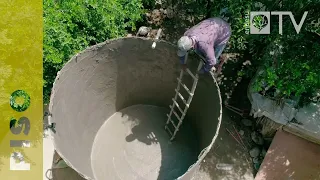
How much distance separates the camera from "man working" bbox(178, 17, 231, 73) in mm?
3490

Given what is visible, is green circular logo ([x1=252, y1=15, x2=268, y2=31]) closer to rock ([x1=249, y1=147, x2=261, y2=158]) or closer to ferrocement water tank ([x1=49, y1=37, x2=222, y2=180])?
ferrocement water tank ([x1=49, y1=37, x2=222, y2=180])

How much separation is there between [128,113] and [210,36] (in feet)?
5.59

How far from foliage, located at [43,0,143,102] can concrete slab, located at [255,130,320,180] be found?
92.8 inches

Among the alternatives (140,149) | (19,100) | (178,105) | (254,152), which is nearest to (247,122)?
(254,152)

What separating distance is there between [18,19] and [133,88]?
5.12ft

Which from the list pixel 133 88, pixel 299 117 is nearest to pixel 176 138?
pixel 133 88

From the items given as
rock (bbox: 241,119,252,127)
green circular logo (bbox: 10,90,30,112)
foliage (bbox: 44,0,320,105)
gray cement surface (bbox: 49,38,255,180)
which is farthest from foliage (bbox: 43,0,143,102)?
rock (bbox: 241,119,252,127)

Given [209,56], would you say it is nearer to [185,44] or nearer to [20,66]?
[185,44]

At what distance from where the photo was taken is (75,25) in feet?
13.5

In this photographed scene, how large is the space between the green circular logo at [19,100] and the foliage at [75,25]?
9.1 inches

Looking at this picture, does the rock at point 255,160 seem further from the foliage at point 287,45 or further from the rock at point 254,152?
the foliage at point 287,45

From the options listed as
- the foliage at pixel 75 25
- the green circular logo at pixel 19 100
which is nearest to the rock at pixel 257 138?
the foliage at pixel 75 25

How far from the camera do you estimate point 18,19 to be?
388 cm

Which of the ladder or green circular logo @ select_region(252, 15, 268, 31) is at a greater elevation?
green circular logo @ select_region(252, 15, 268, 31)
